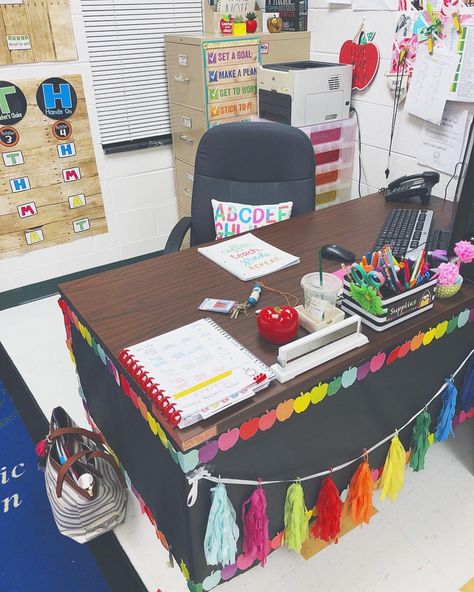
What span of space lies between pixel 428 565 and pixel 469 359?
0.63 m

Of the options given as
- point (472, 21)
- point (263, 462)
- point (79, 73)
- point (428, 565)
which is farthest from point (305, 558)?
point (79, 73)

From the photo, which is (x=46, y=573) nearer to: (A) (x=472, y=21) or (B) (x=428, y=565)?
(B) (x=428, y=565)

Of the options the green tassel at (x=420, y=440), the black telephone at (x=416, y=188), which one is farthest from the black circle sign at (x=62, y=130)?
the green tassel at (x=420, y=440)

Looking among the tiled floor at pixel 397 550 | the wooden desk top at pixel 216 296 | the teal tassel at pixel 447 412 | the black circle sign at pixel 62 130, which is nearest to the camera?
the wooden desk top at pixel 216 296

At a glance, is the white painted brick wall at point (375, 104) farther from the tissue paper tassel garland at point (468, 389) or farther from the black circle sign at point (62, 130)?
the black circle sign at point (62, 130)

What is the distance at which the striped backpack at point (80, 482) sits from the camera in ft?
4.76

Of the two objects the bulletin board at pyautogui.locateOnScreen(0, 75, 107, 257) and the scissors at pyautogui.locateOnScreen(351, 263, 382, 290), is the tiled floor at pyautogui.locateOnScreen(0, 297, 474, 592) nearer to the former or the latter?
the scissors at pyautogui.locateOnScreen(351, 263, 382, 290)

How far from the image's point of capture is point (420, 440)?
1.59 meters

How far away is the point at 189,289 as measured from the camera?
1450 millimetres

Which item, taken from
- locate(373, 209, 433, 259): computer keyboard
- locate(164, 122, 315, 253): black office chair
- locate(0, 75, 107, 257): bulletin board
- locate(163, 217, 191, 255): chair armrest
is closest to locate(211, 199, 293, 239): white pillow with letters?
locate(164, 122, 315, 253): black office chair

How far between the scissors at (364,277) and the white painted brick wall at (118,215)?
2.20 metres

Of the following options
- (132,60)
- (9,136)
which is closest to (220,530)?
(9,136)

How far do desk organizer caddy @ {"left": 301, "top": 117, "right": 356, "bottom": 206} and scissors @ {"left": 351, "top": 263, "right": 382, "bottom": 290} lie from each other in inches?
64.3

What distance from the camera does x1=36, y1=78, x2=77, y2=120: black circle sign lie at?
2.64 m
